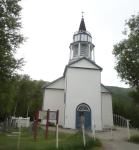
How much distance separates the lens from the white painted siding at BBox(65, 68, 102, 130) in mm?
17344

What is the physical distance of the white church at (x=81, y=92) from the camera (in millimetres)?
17469

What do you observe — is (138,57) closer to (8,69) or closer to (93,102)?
(93,102)

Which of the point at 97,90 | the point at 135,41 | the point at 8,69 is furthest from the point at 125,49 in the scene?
the point at 8,69

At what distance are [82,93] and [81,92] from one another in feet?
0.57

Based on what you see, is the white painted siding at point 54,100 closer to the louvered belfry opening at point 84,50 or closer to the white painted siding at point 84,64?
the white painted siding at point 84,64

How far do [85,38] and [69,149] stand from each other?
18.8 metres

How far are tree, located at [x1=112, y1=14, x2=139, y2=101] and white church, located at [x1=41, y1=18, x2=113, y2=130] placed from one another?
15.5 feet

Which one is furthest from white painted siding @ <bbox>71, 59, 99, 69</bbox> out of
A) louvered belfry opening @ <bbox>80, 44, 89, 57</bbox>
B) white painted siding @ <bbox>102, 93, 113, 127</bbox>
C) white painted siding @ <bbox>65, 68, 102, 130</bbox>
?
white painted siding @ <bbox>102, 93, 113, 127</bbox>

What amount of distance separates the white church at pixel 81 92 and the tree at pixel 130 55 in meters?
4.71

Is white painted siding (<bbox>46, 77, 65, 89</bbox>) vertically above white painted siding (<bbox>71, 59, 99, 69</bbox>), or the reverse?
white painted siding (<bbox>71, 59, 99, 69</bbox>)

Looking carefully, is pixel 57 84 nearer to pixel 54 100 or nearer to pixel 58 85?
pixel 58 85

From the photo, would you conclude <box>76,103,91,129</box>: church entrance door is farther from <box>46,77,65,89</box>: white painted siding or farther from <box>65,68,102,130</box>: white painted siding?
<box>46,77,65,89</box>: white painted siding

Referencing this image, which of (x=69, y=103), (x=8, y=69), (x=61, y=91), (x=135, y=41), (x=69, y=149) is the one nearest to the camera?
(x=69, y=149)

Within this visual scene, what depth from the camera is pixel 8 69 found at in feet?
28.7
